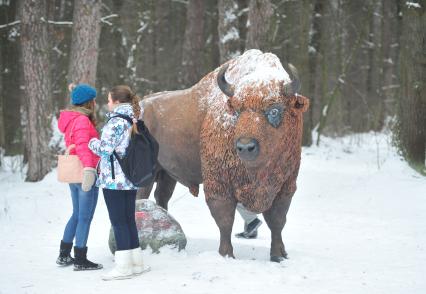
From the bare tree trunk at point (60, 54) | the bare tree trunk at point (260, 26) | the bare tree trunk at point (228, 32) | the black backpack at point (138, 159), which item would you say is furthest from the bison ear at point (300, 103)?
the bare tree trunk at point (60, 54)

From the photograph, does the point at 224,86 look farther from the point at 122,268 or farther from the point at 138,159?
the point at 122,268

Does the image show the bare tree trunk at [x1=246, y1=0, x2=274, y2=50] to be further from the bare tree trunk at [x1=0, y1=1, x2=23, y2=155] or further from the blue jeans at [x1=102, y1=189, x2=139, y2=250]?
the blue jeans at [x1=102, y1=189, x2=139, y2=250]

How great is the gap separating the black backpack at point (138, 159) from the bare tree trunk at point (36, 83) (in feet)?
20.1

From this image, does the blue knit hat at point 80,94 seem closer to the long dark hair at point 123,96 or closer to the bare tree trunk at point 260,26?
the long dark hair at point 123,96

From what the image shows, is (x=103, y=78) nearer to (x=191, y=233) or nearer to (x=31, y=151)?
(x=31, y=151)

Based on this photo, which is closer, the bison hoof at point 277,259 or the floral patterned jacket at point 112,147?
the floral patterned jacket at point 112,147

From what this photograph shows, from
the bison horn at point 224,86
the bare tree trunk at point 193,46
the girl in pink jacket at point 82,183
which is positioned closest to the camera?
the girl in pink jacket at point 82,183

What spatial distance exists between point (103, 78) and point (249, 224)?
11995 millimetres

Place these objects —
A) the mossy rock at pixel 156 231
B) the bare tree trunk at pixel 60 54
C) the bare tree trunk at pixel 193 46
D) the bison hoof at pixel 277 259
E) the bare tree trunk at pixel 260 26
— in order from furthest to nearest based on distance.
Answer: the bare tree trunk at pixel 193 46, the bare tree trunk at pixel 60 54, the bare tree trunk at pixel 260 26, the mossy rock at pixel 156 231, the bison hoof at pixel 277 259

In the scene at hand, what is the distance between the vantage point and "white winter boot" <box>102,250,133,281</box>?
4.61 m

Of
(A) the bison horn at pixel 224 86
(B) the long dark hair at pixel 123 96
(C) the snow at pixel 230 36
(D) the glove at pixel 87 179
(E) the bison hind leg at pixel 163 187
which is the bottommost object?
(E) the bison hind leg at pixel 163 187

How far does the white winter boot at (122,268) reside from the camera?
461 cm

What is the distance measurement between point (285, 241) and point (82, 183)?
2829 millimetres

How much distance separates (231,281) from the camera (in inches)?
176
